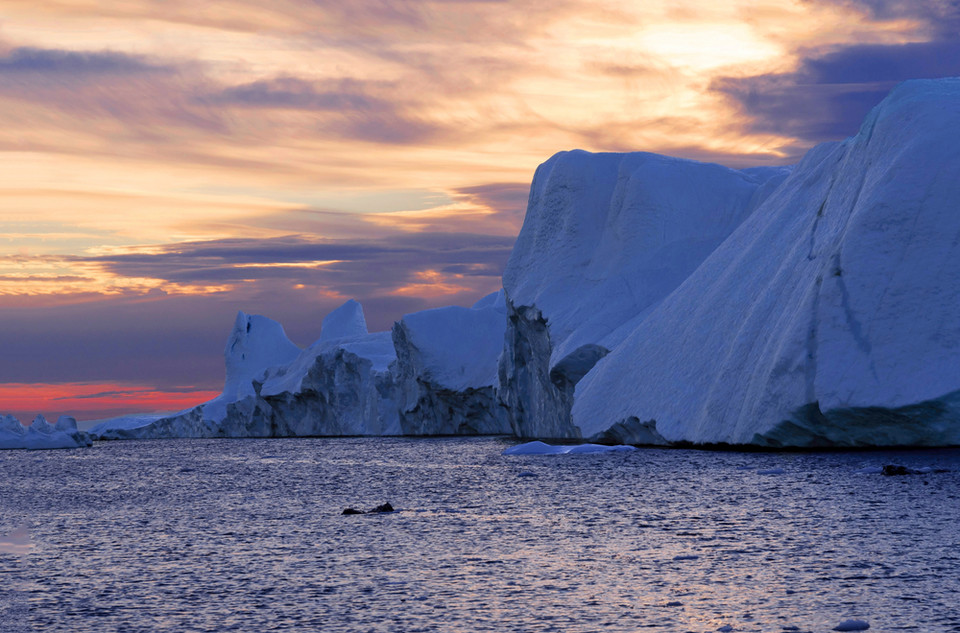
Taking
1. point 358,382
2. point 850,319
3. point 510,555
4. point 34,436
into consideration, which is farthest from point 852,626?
point 358,382

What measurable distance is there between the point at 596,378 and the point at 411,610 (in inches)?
953

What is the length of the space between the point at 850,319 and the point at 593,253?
66.0 ft

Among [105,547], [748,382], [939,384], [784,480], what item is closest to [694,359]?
[748,382]

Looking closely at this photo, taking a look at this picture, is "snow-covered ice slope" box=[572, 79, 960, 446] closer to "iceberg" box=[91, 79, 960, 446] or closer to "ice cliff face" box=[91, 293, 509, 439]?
"iceberg" box=[91, 79, 960, 446]

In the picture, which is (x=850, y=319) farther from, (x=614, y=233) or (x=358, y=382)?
(x=358, y=382)

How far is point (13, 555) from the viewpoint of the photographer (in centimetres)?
1061

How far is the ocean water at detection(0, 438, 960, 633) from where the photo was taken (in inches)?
281

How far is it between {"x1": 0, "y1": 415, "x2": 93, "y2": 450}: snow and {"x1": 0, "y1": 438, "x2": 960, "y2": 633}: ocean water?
33.4 meters

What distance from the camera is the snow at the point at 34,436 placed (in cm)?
→ 4966

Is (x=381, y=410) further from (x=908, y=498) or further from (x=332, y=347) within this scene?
(x=908, y=498)

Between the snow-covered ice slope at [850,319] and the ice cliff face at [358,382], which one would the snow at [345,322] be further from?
the snow-covered ice slope at [850,319]

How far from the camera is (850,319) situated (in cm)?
2116

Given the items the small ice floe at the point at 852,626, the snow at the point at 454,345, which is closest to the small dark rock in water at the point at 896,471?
the small ice floe at the point at 852,626

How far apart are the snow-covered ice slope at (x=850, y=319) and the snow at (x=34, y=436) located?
107 ft
